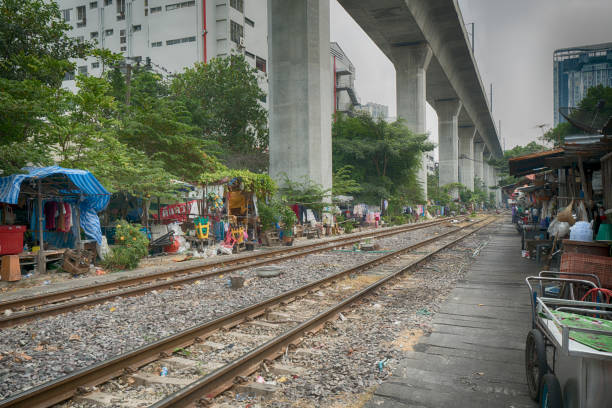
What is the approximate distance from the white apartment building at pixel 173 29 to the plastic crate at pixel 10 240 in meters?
39.2

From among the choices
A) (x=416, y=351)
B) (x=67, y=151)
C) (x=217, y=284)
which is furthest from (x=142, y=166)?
(x=416, y=351)

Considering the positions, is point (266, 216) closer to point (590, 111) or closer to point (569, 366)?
point (569, 366)

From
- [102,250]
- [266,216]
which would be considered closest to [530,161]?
[266,216]

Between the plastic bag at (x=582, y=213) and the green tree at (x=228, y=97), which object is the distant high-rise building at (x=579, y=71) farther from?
the plastic bag at (x=582, y=213)

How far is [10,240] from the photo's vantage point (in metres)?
10.3

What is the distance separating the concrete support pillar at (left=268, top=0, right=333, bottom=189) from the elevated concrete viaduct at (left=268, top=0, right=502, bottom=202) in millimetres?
63

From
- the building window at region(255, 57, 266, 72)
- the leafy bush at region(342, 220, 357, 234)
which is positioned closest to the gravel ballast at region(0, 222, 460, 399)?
the leafy bush at region(342, 220, 357, 234)

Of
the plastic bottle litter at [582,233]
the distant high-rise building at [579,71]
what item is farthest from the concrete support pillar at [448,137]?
the plastic bottle litter at [582,233]

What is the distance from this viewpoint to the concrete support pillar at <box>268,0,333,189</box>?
25.0 metres

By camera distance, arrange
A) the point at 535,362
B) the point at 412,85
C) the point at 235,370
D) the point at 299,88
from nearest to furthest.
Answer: the point at 535,362 < the point at 235,370 < the point at 299,88 < the point at 412,85

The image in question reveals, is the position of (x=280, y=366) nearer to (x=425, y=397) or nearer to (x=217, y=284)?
(x=425, y=397)

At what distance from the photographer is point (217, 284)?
9.46m

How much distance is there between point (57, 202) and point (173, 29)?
4151 centimetres

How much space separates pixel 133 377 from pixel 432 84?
5555cm
